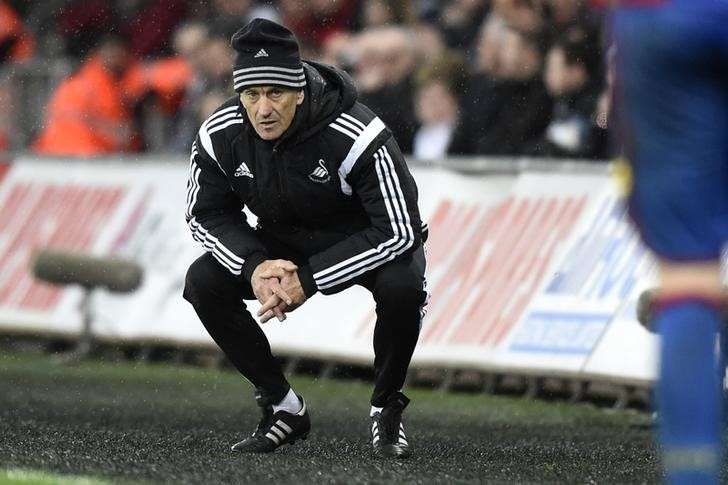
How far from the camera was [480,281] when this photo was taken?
12.6 m

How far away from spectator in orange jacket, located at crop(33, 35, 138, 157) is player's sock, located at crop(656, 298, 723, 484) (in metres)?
12.9

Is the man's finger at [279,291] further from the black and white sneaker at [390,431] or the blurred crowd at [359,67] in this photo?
the blurred crowd at [359,67]

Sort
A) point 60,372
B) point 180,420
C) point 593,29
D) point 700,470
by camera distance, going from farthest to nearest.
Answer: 1. point 60,372
2. point 593,29
3. point 180,420
4. point 700,470

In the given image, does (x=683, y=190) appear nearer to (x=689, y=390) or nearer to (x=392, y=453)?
(x=689, y=390)

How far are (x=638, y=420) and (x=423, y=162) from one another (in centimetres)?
304

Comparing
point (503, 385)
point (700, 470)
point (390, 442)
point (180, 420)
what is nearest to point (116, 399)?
point (180, 420)

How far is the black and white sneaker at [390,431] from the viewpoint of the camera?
8.34 metres

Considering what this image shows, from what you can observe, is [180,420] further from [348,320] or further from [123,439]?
[348,320]

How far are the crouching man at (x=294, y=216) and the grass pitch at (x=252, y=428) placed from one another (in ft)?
1.50

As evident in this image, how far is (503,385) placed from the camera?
40.5 feet

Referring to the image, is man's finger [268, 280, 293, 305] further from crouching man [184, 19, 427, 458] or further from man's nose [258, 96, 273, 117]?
man's nose [258, 96, 273, 117]

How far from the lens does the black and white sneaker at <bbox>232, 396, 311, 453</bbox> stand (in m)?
8.49

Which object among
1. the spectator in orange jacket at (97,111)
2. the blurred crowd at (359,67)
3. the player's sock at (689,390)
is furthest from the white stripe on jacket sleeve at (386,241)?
the spectator in orange jacket at (97,111)

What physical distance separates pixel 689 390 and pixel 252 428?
5.12 meters
